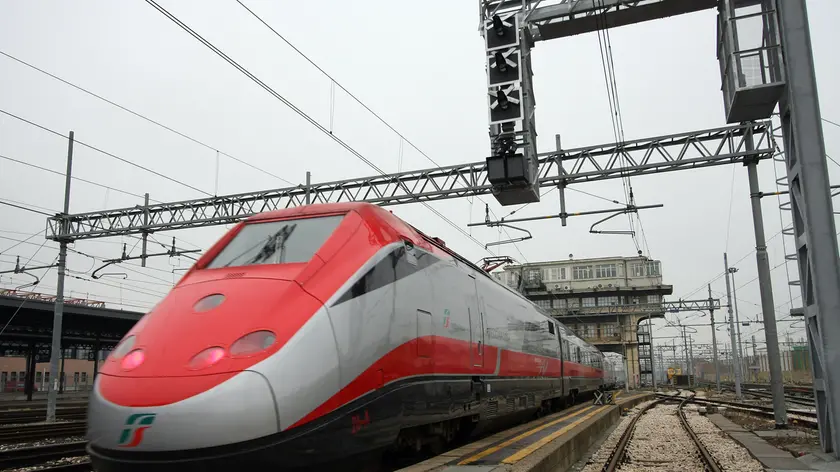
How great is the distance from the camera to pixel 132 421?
487cm

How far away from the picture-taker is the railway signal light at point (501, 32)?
1509 centimetres

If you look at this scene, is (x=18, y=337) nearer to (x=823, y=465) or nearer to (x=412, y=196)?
(x=412, y=196)

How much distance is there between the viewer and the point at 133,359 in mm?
5363

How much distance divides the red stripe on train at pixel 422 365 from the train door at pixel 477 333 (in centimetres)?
4

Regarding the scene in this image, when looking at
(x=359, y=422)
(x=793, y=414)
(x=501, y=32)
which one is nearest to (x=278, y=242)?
(x=359, y=422)

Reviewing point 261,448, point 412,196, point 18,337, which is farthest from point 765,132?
point 18,337

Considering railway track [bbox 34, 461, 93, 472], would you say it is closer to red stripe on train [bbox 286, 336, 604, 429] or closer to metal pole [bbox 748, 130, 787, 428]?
red stripe on train [bbox 286, 336, 604, 429]

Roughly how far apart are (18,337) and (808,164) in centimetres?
4189

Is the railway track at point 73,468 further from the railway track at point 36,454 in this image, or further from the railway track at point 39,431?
the railway track at point 39,431

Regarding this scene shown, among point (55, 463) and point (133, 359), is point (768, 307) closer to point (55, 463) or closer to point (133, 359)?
point (133, 359)

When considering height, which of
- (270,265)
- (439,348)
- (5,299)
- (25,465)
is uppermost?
(5,299)

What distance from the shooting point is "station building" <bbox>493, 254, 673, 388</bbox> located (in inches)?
2687

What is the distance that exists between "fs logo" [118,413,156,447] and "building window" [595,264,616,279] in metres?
72.0

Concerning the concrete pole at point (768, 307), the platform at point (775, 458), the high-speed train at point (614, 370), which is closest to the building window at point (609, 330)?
the high-speed train at point (614, 370)
